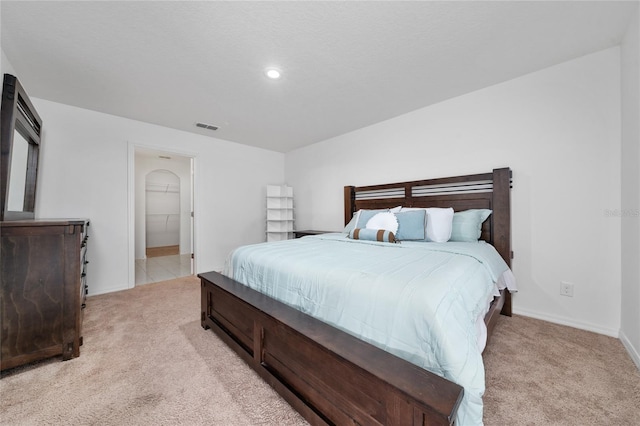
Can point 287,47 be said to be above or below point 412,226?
above

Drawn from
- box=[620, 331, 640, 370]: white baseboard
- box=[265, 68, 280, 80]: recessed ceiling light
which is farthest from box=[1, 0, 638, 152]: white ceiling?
box=[620, 331, 640, 370]: white baseboard

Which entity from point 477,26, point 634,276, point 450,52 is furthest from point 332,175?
point 634,276

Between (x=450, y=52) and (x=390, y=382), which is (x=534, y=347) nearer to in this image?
(x=390, y=382)

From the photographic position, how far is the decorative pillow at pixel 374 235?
7.99 feet

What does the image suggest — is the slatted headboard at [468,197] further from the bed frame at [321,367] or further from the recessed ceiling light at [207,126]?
the recessed ceiling light at [207,126]

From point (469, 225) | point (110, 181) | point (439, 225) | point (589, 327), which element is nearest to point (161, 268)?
point (110, 181)

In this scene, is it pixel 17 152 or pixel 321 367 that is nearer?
pixel 321 367

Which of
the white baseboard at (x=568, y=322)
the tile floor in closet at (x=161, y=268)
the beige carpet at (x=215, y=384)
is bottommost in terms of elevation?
the beige carpet at (x=215, y=384)

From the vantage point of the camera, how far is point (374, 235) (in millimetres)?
2510

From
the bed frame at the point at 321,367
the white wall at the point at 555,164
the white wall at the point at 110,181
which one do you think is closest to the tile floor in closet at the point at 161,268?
the white wall at the point at 110,181

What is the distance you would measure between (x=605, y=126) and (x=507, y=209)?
92 centimetres

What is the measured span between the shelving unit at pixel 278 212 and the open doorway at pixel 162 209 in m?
2.06

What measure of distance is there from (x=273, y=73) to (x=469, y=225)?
2.36 meters

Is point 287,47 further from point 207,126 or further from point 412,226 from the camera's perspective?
point 207,126
